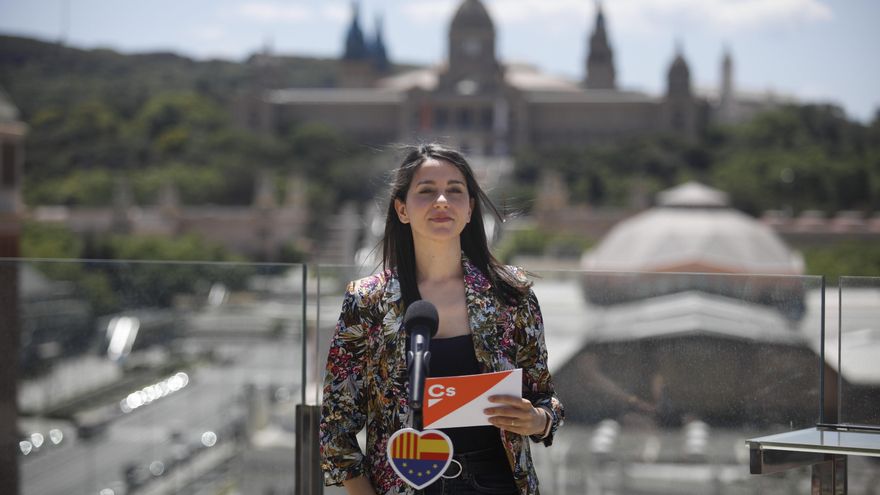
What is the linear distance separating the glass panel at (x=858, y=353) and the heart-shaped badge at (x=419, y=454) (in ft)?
5.27

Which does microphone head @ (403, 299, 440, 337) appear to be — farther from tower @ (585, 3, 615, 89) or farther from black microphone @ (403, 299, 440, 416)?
tower @ (585, 3, 615, 89)

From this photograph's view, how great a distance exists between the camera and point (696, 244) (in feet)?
104

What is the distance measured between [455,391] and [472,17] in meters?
88.3

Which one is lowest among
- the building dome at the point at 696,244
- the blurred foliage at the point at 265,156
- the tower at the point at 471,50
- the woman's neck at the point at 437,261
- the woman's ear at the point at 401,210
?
the building dome at the point at 696,244

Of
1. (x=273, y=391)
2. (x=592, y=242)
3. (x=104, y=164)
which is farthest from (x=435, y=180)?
(x=104, y=164)

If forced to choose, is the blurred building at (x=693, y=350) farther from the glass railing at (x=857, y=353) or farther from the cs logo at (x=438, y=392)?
the cs logo at (x=438, y=392)

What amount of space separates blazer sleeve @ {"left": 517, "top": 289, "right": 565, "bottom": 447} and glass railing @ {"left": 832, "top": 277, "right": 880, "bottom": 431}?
50.9 inches

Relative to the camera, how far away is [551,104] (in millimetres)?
82500

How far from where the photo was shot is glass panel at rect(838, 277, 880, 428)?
3.70m

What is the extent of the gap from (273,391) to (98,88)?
80.0m

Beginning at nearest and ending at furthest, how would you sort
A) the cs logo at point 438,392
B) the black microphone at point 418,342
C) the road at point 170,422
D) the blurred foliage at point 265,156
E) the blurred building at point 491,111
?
1. the black microphone at point 418,342
2. the cs logo at point 438,392
3. the road at point 170,422
4. the blurred foliage at point 265,156
5. the blurred building at point 491,111

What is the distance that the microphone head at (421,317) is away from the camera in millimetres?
2648

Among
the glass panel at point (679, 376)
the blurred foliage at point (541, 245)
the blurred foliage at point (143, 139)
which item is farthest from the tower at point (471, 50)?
the glass panel at point (679, 376)

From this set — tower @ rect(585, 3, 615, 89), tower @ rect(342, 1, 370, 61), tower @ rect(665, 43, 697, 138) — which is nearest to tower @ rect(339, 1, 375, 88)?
tower @ rect(342, 1, 370, 61)
